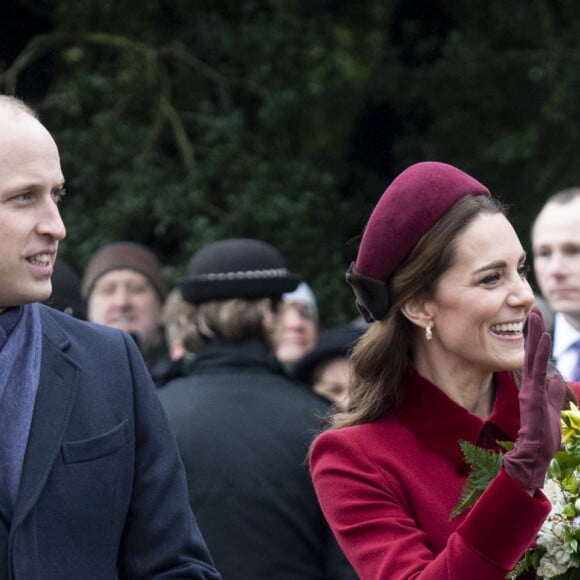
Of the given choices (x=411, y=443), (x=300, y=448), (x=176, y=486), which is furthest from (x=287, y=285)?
(x=176, y=486)

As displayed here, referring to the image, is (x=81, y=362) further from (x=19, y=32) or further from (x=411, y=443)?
(x=19, y=32)

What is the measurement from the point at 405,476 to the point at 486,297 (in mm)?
455

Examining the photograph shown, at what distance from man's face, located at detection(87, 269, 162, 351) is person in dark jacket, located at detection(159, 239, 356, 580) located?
2341 mm

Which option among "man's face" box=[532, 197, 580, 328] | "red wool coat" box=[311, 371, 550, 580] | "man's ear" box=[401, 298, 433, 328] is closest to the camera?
"red wool coat" box=[311, 371, 550, 580]

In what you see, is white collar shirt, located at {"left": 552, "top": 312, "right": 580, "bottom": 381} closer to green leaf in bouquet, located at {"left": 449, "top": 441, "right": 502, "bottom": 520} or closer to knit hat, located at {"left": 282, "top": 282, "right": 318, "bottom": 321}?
green leaf in bouquet, located at {"left": 449, "top": 441, "right": 502, "bottom": 520}

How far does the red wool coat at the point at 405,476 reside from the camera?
11.7ft

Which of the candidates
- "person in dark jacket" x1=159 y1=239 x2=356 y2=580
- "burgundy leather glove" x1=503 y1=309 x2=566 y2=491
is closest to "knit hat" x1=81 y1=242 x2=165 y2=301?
"person in dark jacket" x1=159 y1=239 x2=356 y2=580

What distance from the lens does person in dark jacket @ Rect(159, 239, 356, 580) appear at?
200 inches

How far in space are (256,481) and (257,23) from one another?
565cm

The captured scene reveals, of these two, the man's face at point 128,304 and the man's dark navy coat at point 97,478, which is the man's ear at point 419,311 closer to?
the man's dark navy coat at point 97,478

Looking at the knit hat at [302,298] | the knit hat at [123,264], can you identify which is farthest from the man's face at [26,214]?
the knit hat at [302,298]

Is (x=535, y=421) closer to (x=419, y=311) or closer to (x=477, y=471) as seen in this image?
(x=477, y=471)

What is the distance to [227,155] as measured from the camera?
1010cm

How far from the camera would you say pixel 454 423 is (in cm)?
375
